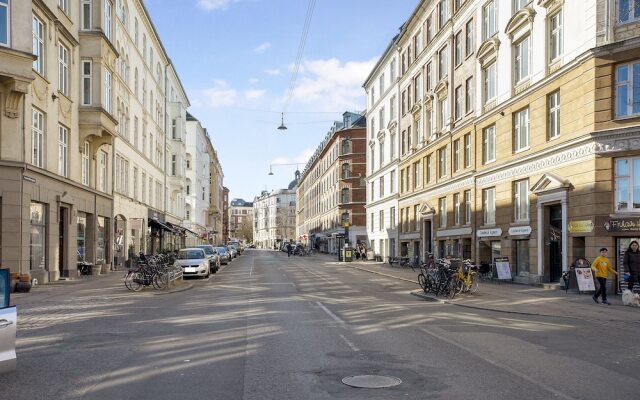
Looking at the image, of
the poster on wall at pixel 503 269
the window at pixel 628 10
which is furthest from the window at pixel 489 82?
the window at pixel 628 10

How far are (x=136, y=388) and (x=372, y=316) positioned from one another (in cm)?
775

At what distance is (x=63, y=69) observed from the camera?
2591 centimetres

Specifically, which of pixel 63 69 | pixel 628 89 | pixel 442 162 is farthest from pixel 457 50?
pixel 63 69

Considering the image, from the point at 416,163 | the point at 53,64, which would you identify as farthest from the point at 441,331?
the point at 416,163

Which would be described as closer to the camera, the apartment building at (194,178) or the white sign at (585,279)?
the white sign at (585,279)

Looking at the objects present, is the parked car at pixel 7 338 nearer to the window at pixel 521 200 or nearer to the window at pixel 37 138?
the window at pixel 37 138

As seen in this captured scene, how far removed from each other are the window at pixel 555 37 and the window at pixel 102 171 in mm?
21984

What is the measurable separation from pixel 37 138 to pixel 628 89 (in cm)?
2073

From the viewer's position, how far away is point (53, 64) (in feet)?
79.2

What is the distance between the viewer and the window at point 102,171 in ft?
103

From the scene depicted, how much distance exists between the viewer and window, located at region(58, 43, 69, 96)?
25.3 meters

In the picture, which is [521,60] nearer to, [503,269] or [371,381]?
[503,269]

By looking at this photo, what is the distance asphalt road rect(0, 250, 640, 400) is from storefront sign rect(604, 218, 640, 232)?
6.53 m

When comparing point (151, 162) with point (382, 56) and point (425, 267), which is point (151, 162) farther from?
point (425, 267)
